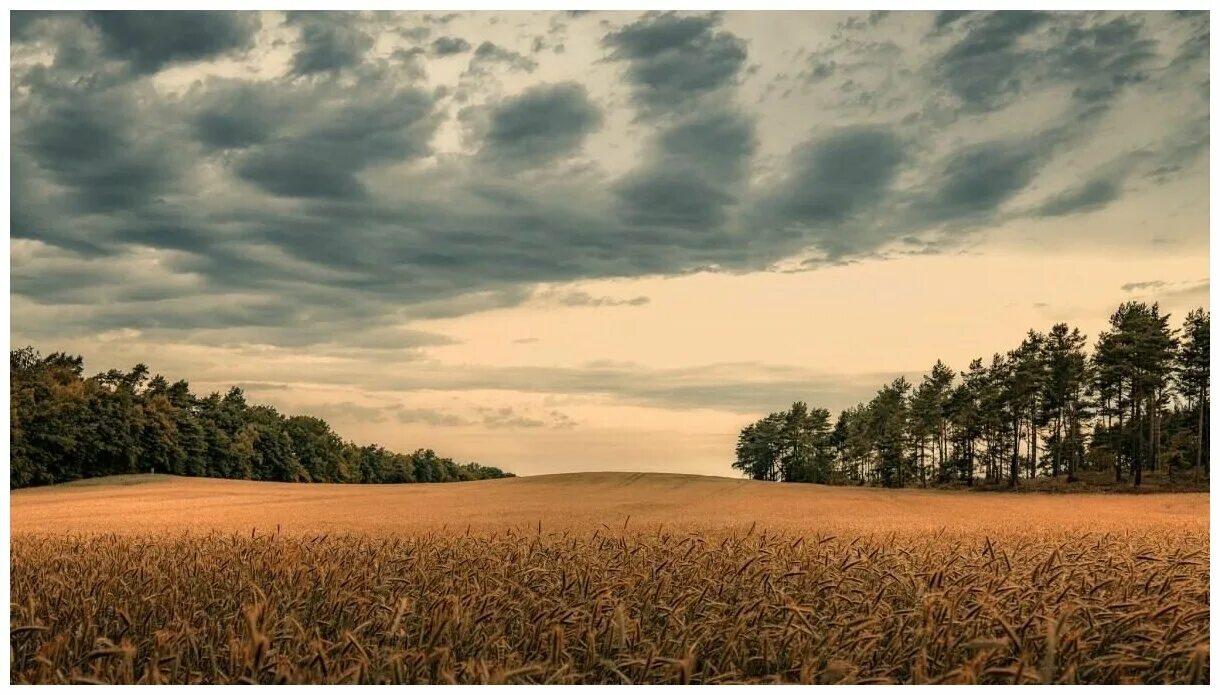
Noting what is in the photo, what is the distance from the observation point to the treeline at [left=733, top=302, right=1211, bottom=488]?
164 feet

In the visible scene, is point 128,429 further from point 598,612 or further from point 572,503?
point 598,612

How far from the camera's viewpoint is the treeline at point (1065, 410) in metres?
50.0

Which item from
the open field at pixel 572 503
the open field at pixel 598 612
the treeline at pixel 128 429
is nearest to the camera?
the open field at pixel 598 612

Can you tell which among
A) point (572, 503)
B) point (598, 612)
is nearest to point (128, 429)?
point (572, 503)

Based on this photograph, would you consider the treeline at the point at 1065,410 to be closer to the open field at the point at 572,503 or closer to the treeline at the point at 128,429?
the open field at the point at 572,503

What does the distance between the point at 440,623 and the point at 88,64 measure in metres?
6.61

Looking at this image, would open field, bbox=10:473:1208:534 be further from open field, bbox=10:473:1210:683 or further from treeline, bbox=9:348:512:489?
open field, bbox=10:473:1210:683

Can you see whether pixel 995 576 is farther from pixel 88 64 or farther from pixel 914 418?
pixel 914 418

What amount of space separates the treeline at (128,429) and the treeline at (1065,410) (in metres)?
31.6

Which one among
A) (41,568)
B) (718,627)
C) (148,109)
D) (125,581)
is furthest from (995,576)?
(148,109)

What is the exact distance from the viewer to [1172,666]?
4289 millimetres

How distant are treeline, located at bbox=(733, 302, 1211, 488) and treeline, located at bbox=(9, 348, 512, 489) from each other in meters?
31.6

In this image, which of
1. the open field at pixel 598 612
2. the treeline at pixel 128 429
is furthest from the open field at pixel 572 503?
the open field at pixel 598 612

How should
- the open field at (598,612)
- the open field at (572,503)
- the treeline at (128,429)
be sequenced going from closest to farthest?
the open field at (598,612) → the open field at (572,503) → the treeline at (128,429)
